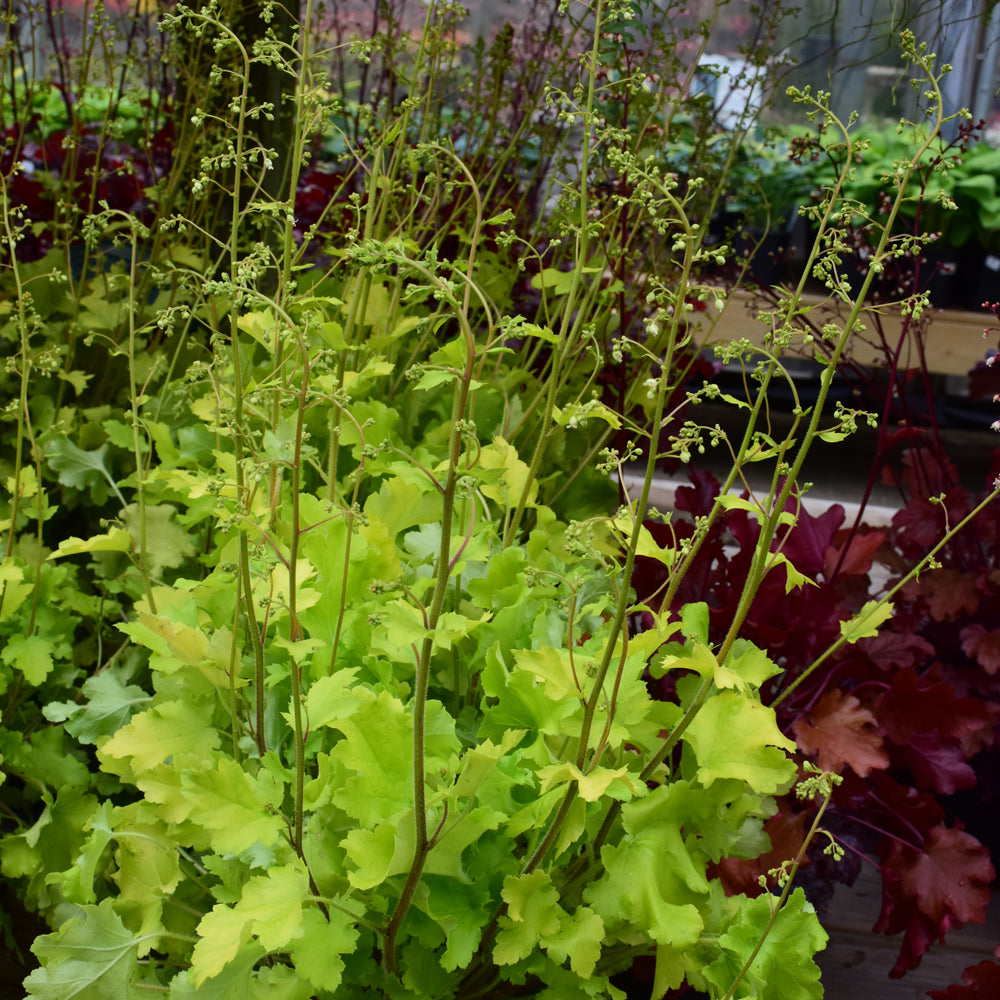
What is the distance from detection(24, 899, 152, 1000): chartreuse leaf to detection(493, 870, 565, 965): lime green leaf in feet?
0.71

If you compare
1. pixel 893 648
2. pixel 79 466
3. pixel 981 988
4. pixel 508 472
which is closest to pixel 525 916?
pixel 508 472

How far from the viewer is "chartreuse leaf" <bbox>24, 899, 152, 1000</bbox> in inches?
22.9

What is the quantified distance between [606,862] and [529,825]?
48 millimetres

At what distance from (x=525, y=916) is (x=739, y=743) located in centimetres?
16

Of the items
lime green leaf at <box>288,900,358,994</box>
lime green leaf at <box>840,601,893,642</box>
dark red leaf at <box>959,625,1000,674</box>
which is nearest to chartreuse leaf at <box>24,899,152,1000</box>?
lime green leaf at <box>288,900,358,994</box>

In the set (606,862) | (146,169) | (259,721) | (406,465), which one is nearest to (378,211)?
(406,465)

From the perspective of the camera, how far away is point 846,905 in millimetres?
1068

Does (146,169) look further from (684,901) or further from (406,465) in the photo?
(684,901)

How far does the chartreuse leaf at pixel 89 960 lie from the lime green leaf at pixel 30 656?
259 millimetres

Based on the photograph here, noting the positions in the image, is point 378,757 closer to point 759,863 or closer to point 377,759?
point 377,759

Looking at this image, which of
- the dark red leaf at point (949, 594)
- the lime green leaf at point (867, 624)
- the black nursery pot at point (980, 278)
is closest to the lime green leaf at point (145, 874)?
the lime green leaf at point (867, 624)

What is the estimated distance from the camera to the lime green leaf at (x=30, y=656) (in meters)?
0.81

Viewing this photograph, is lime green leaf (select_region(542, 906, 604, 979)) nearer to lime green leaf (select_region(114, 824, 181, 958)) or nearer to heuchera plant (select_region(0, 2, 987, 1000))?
heuchera plant (select_region(0, 2, 987, 1000))

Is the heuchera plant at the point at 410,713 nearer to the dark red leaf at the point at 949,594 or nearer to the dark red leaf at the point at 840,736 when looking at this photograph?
the dark red leaf at the point at 840,736
